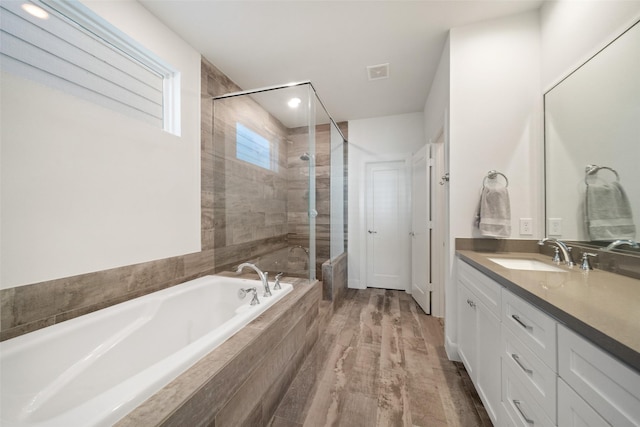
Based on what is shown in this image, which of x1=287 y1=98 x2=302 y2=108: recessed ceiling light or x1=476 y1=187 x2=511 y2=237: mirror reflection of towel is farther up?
x1=287 y1=98 x2=302 y2=108: recessed ceiling light

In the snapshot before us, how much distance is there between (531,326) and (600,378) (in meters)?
0.33

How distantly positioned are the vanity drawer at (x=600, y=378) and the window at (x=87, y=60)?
2480 mm

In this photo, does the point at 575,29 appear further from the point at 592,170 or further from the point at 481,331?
the point at 481,331

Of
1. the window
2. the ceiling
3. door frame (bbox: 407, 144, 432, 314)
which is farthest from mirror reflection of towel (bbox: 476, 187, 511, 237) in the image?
the window

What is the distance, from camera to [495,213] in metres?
1.66

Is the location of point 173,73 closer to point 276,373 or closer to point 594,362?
point 276,373

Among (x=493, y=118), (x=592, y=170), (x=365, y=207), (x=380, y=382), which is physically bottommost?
(x=380, y=382)

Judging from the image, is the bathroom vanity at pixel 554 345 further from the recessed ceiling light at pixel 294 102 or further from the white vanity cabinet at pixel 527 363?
the recessed ceiling light at pixel 294 102

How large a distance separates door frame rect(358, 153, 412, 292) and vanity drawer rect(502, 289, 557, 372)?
235 cm

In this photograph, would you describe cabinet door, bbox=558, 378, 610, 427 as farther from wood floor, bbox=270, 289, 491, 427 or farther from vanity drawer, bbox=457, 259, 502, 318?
wood floor, bbox=270, 289, 491, 427

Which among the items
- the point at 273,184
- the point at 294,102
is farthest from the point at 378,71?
the point at 273,184

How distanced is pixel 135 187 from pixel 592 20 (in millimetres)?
2971

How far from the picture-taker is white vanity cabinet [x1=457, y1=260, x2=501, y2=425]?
118 centimetres

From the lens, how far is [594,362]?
0.60 metres
